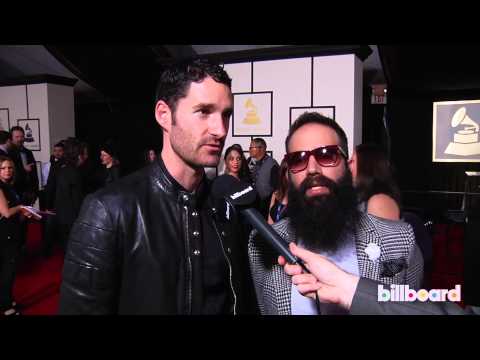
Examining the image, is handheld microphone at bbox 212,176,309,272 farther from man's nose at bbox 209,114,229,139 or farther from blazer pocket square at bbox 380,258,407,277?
blazer pocket square at bbox 380,258,407,277

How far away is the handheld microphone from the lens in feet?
3.67

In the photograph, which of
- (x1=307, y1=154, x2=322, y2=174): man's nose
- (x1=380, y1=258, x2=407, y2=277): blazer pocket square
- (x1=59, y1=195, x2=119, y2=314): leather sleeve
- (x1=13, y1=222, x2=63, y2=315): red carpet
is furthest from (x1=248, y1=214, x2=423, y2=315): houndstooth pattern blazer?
(x1=13, y1=222, x2=63, y2=315): red carpet

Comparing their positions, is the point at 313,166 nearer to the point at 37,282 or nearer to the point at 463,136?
the point at 37,282

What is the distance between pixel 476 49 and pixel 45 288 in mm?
5883

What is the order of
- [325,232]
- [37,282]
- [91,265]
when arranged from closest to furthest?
[91,265] → [325,232] → [37,282]

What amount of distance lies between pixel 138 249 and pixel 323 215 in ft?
2.49

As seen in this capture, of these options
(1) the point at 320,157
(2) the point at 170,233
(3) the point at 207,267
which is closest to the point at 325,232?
(1) the point at 320,157

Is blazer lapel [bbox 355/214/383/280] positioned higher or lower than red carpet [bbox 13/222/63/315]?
higher

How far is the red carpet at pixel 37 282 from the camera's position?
3.30m

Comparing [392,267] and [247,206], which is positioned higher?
[247,206]

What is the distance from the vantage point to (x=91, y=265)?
1.02m

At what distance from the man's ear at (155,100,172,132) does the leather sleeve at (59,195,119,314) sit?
12.6 inches

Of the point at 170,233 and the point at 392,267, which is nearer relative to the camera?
the point at 170,233
